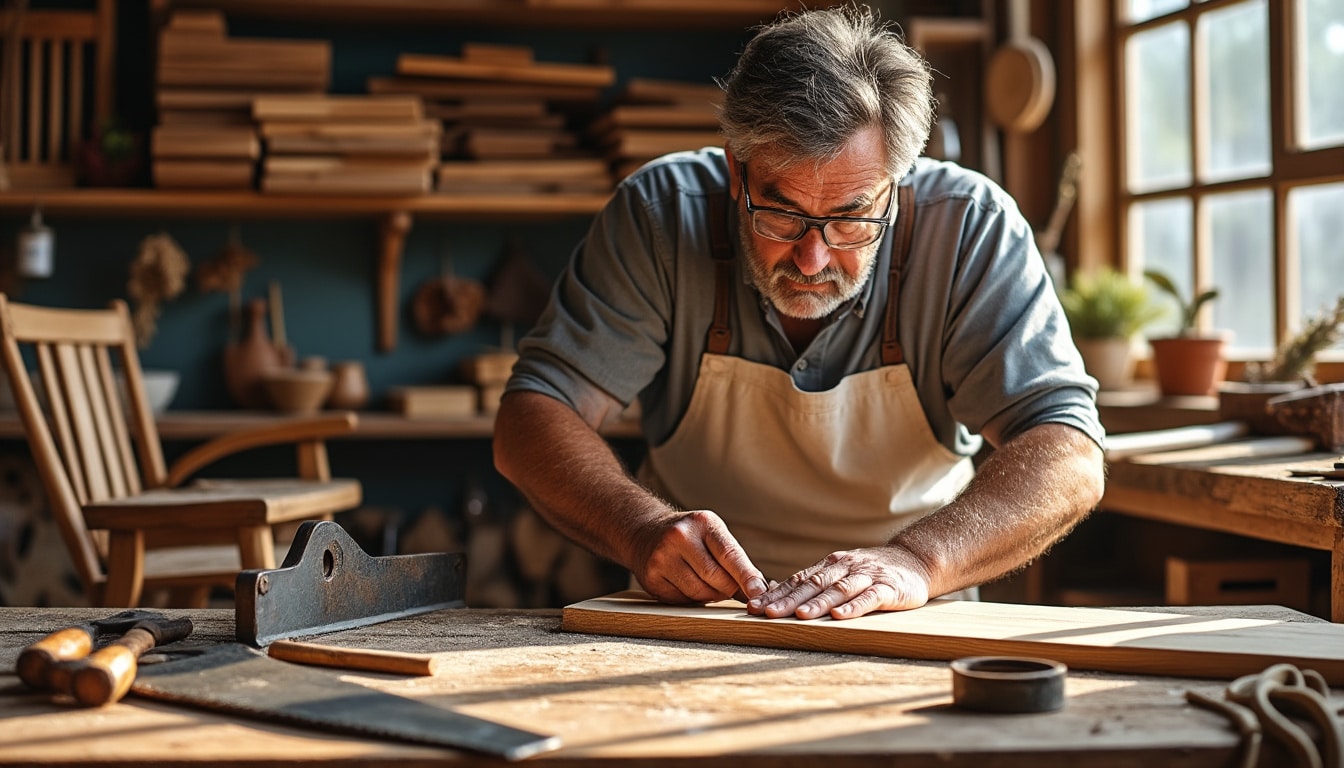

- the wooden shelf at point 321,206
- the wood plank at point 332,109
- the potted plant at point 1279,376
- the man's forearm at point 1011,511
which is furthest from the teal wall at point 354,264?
the man's forearm at point 1011,511

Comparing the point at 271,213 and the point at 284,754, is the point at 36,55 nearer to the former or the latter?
the point at 271,213

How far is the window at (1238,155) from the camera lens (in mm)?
3143

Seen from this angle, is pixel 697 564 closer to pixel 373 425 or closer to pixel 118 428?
pixel 118 428

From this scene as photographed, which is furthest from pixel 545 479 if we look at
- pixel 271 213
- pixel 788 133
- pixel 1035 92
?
pixel 271 213

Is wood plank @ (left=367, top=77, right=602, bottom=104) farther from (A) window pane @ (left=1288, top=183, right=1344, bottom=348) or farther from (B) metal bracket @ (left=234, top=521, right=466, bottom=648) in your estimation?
(B) metal bracket @ (left=234, top=521, right=466, bottom=648)

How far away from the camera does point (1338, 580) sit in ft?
6.40

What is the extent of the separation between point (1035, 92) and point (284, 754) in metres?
3.19

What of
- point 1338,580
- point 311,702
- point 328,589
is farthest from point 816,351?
point 311,702

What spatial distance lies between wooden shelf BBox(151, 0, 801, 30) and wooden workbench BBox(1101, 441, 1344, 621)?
7.11 feet

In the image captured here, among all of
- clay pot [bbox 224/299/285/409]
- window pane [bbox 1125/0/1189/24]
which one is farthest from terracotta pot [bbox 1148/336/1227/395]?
clay pot [bbox 224/299/285/409]

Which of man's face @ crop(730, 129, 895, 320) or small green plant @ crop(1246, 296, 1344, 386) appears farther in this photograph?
small green plant @ crop(1246, 296, 1344, 386)

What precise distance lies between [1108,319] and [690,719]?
8.39 feet

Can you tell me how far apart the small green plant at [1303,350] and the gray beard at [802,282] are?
118 cm

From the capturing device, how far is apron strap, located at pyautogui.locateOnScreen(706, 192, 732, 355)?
227 cm
